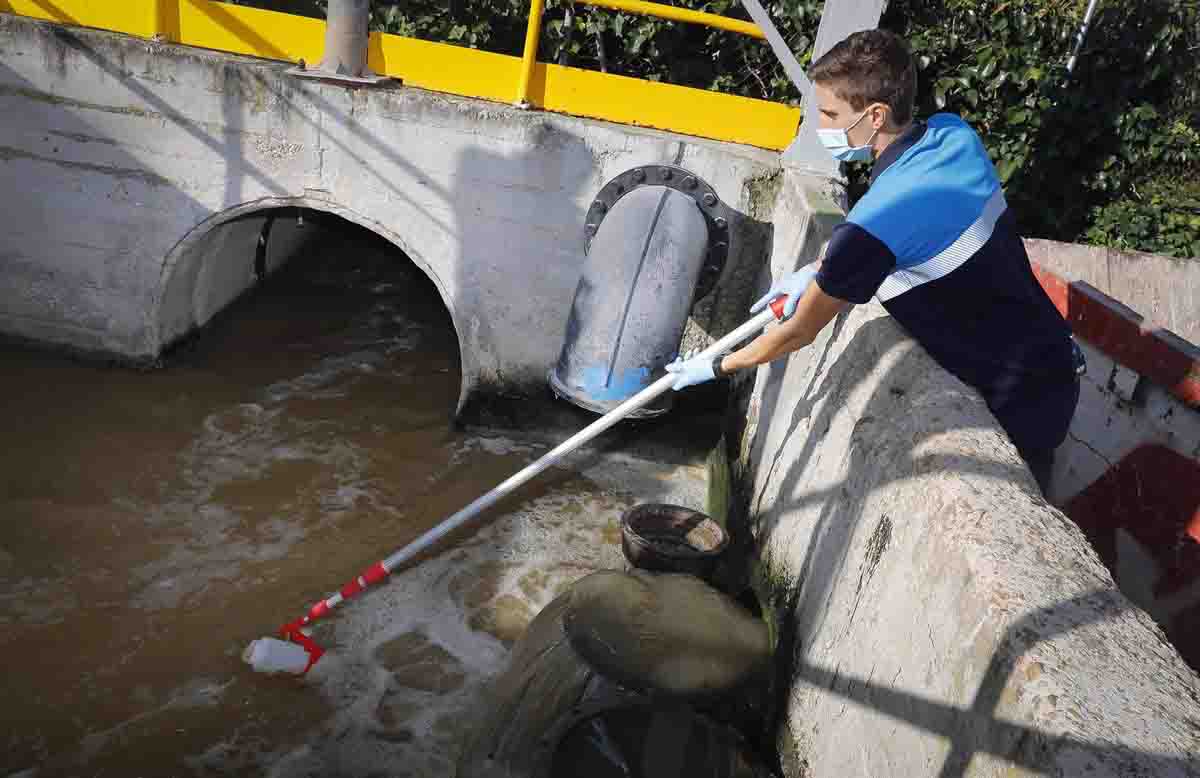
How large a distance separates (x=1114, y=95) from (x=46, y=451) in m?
8.74

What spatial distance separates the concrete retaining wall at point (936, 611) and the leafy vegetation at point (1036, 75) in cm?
494

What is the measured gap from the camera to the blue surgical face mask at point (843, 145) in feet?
10.1

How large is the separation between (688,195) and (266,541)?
3.13m

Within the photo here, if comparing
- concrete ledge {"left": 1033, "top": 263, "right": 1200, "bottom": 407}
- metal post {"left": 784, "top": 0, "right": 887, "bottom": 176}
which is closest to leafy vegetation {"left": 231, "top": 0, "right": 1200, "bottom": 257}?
metal post {"left": 784, "top": 0, "right": 887, "bottom": 176}

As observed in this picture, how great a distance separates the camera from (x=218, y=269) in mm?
6742

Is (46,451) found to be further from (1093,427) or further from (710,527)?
(1093,427)

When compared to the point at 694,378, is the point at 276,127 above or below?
above

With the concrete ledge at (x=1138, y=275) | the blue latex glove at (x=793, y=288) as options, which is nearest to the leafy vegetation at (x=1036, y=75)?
the concrete ledge at (x=1138, y=275)

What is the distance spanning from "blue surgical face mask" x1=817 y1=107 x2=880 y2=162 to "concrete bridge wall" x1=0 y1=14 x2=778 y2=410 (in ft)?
7.10

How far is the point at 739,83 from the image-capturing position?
7773 mm

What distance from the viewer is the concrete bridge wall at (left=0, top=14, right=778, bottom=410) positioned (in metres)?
5.33

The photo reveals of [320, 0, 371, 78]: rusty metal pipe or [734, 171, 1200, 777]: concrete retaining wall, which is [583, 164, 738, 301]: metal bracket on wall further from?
[734, 171, 1200, 777]: concrete retaining wall

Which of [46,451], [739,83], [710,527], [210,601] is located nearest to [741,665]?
[710,527]

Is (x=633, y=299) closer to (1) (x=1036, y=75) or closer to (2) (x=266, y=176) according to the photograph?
(2) (x=266, y=176)
